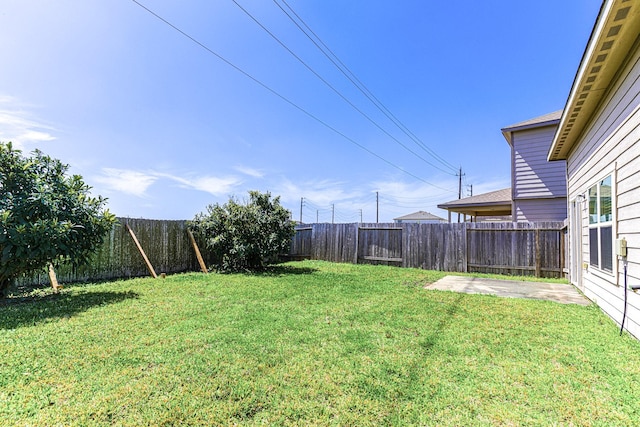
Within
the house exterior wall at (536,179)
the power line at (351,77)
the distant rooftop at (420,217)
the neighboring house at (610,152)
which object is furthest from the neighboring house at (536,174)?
the distant rooftop at (420,217)

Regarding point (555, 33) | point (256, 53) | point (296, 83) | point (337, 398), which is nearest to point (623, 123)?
point (337, 398)

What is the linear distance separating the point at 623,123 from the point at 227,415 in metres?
4.80

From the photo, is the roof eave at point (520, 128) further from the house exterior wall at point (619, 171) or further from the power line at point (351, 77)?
the power line at point (351, 77)

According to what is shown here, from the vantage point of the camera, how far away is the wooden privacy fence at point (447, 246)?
755cm

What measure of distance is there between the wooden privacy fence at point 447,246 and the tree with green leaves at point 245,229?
272cm

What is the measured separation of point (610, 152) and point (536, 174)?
6835 mm

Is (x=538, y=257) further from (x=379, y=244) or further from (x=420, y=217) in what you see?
(x=420, y=217)

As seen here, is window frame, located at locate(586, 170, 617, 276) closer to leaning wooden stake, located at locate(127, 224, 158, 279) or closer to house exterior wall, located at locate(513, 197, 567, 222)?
house exterior wall, located at locate(513, 197, 567, 222)

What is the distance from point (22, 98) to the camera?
4.85 metres

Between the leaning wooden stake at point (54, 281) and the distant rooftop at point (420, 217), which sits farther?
the distant rooftop at point (420, 217)

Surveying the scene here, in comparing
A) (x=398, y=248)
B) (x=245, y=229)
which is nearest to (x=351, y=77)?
(x=398, y=248)

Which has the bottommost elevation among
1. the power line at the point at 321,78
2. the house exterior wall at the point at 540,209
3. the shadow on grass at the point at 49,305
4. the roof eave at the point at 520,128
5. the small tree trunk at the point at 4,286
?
the shadow on grass at the point at 49,305

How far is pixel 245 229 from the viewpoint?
8102 millimetres

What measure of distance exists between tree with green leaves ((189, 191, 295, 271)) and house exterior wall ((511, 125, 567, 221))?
26.1ft
